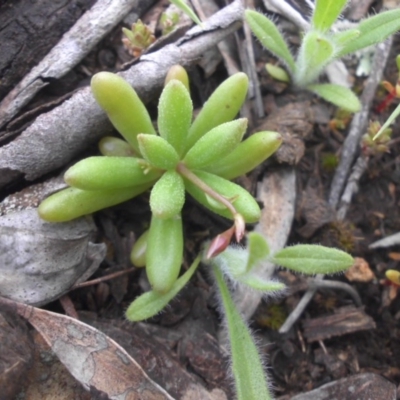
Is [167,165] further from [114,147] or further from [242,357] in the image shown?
[242,357]

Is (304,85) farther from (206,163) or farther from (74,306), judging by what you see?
(74,306)

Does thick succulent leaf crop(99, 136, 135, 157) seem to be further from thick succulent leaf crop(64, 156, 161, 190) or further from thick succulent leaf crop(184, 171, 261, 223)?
thick succulent leaf crop(184, 171, 261, 223)

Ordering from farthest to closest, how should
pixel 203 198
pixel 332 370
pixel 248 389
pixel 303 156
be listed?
pixel 303 156, pixel 332 370, pixel 203 198, pixel 248 389

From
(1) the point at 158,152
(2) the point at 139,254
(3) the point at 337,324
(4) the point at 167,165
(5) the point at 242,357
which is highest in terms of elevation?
(1) the point at 158,152

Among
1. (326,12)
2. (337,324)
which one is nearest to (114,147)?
(326,12)

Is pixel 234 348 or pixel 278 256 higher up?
pixel 278 256

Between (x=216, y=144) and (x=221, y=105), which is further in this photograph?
(x=221, y=105)

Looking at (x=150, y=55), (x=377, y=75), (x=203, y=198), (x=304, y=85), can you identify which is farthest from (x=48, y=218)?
(x=377, y=75)
